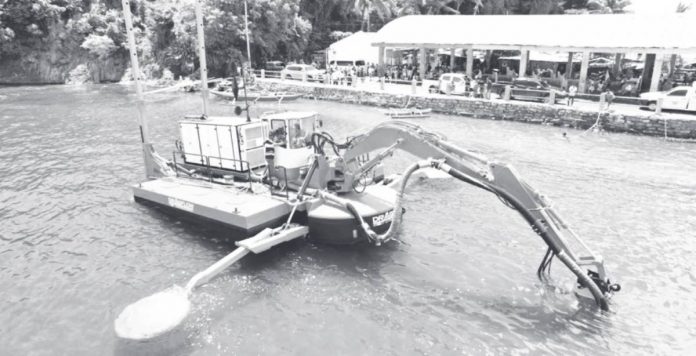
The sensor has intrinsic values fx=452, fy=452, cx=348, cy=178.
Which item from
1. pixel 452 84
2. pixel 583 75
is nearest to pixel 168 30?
pixel 452 84

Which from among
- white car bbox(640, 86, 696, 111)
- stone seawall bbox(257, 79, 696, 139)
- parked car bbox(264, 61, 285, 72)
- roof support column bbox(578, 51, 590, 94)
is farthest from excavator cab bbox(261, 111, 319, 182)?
parked car bbox(264, 61, 285, 72)

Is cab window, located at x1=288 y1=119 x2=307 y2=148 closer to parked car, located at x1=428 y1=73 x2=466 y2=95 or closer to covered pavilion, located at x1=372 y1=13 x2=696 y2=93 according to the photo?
parked car, located at x1=428 y1=73 x2=466 y2=95

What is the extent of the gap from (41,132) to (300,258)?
76.5 feet

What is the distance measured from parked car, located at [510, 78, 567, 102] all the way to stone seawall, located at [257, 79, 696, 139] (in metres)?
1.31

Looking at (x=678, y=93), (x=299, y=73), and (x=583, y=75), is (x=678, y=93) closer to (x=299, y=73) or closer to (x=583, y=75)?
(x=583, y=75)

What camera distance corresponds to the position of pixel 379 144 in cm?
A: 1091

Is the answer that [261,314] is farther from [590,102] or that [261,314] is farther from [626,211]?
[590,102]

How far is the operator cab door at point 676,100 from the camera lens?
2578 cm

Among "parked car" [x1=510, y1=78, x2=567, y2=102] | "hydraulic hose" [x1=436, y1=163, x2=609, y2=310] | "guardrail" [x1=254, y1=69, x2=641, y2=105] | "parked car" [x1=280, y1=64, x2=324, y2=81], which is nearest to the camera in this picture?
"hydraulic hose" [x1=436, y1=163, x2=609, y2=310]

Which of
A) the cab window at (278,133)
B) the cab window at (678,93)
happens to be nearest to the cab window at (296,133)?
the cab window at (278,133)

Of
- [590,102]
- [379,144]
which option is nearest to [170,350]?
[379,144]

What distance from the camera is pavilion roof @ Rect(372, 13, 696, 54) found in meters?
28.6

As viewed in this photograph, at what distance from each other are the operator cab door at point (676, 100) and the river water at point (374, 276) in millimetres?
9833

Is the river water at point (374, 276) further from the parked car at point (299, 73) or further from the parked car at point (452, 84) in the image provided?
the parked car at point (299, 73)
